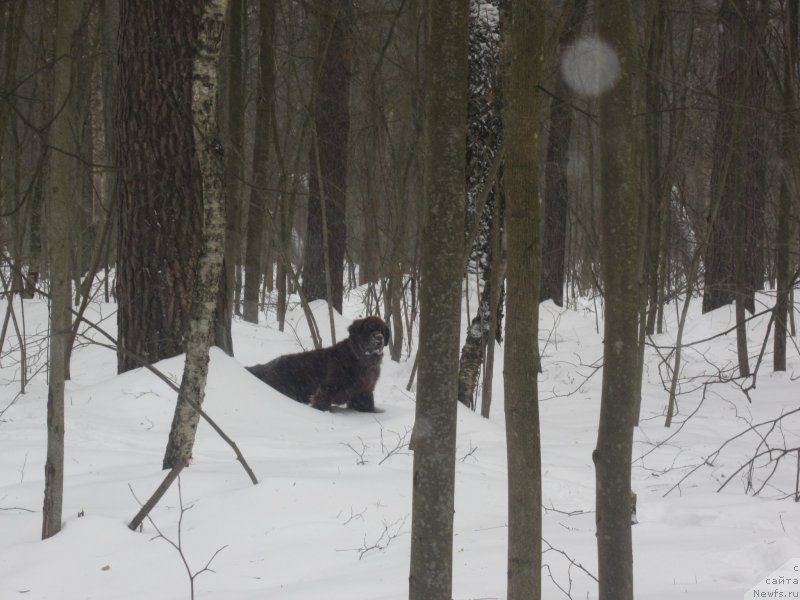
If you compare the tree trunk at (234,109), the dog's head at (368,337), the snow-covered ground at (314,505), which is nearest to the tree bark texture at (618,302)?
the snow-covered ground at (314,505)

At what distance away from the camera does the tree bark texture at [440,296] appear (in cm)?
270

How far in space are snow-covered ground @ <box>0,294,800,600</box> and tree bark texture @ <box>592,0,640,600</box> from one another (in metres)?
0.43

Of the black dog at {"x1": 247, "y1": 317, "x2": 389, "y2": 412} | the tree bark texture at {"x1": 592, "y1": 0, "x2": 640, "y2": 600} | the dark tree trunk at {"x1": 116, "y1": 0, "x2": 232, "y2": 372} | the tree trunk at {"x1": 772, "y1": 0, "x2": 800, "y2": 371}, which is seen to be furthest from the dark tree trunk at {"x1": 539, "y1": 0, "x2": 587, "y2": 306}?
the tree bark texture at {"x1": 592, "y1": 0, "x2": 640, "y2": 600}

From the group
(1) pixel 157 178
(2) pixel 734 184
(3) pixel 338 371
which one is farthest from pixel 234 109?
(2) pixel 734 184

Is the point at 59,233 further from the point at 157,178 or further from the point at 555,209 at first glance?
the point at 555,209

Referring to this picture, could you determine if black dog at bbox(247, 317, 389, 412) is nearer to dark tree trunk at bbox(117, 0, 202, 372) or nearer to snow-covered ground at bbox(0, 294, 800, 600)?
snow-covered ground at bbox(0, 294, 800, 600)

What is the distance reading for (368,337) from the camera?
27.0 ft

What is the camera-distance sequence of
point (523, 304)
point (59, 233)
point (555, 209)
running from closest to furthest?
1. point (523, 304)
2. point (59, 233)
3. point (555, 209)

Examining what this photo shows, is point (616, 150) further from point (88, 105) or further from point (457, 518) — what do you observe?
point (88, 105)

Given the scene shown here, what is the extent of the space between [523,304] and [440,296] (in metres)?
0.30

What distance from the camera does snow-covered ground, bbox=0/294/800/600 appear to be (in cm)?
353

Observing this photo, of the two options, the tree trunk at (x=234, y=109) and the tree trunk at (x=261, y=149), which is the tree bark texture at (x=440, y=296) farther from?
the tree trunk at (x=234, y=109)

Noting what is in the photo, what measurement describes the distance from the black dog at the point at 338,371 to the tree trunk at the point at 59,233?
452cm

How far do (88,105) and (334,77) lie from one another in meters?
5.28
